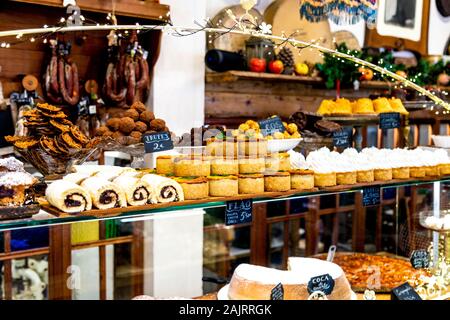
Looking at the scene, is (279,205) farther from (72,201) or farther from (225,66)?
(72,201)

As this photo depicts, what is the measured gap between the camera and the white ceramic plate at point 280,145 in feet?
7.61

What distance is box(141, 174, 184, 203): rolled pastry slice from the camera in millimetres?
1808

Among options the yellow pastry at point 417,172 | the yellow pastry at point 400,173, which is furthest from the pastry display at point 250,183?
the yellow pastry at point 417,172

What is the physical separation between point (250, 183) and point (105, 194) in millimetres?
570

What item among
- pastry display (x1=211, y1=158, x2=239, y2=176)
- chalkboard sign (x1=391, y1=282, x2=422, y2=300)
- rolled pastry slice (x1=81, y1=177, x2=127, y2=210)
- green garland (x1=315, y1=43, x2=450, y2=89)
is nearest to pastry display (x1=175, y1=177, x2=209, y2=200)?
pastry display (x1=211, y1=158, x2=239, y2=176)

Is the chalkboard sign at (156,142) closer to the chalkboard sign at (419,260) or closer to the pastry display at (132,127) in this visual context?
the pastry display at (132,127)

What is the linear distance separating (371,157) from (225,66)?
181 cm

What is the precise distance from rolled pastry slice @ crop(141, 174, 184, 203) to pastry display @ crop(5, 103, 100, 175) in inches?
11.9

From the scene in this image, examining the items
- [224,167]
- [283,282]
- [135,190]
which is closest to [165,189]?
[135,190]

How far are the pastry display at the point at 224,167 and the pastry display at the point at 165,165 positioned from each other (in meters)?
0.16

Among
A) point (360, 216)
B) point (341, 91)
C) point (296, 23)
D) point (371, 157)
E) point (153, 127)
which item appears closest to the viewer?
point (153, 127)
